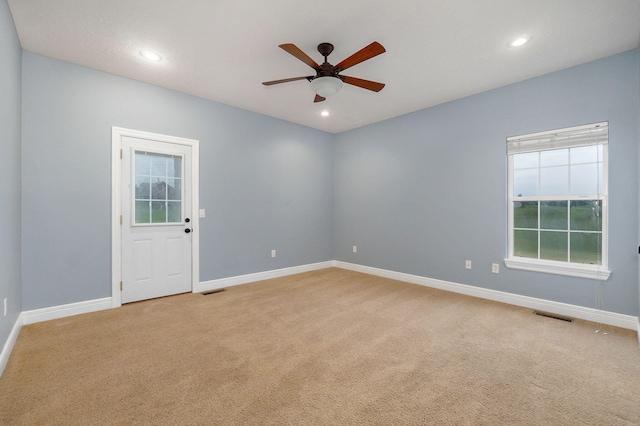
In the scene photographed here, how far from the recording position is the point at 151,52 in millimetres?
2861

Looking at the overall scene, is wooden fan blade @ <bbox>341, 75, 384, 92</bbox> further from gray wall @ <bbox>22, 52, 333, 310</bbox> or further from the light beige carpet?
the light beige carpet

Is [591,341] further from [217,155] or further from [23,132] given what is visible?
[23,132]

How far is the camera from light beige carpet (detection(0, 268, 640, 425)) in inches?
64.6

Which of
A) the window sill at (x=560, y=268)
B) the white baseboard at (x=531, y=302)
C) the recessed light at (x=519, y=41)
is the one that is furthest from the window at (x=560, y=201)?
the recessed light at (x=519, y=41)

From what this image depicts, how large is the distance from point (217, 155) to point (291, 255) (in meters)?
2.17

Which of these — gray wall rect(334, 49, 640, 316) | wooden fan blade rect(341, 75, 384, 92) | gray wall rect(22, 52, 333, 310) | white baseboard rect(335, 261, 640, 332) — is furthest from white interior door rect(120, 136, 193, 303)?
white baseboard rect(335, 261, 640, 332)

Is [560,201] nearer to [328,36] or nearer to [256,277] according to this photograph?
[328,36]

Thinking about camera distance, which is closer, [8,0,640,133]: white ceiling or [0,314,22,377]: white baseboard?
[0,314,22,377]: white baseboard

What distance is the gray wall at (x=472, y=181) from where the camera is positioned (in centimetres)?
283

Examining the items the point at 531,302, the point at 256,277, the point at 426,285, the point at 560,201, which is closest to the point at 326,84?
the point at 560,201

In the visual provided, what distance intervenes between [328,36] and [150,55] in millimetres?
1902

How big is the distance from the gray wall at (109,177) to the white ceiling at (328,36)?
38 centimetres

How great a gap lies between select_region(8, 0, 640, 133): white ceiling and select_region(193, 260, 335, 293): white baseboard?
2783 millimetres

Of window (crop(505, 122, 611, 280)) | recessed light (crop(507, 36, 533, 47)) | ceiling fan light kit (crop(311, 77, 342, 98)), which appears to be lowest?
window (crop(505, 122, 611, 280))
